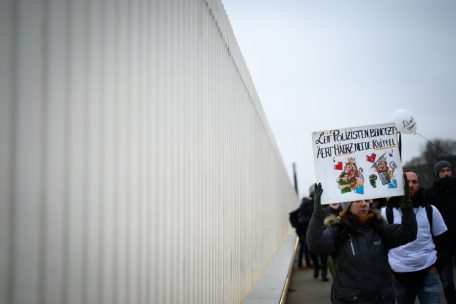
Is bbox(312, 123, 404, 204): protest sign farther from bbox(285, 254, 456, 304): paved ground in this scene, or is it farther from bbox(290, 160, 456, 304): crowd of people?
bbox(285, 254, 456, 304): paved ground

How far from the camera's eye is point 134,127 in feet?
6.26

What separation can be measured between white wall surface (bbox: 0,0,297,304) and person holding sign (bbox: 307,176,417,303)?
959mm

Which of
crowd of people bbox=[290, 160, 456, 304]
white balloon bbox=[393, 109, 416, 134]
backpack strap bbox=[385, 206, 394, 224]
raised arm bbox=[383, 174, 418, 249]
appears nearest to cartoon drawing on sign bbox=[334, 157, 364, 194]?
crowd of people bbox=[290, 160, 456, 304]

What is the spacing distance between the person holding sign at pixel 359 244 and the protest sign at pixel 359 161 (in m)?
0.14

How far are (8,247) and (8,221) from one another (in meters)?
0.08

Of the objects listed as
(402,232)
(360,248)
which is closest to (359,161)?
(402,232)

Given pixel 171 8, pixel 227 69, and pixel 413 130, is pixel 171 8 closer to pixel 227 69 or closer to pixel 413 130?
pixel 227 69

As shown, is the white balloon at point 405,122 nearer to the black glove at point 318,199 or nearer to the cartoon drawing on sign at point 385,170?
the cartoon drawing on sign at point 385,170

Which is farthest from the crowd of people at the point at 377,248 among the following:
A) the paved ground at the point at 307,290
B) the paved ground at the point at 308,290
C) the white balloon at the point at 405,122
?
the paved ground at the point at 307,290

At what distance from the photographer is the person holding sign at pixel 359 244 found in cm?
301

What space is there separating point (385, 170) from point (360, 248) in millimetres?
826

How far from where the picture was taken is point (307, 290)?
8.23m

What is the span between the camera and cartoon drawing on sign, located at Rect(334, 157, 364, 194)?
3375mm

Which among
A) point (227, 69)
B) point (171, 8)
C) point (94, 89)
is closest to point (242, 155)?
point (227, 69)
